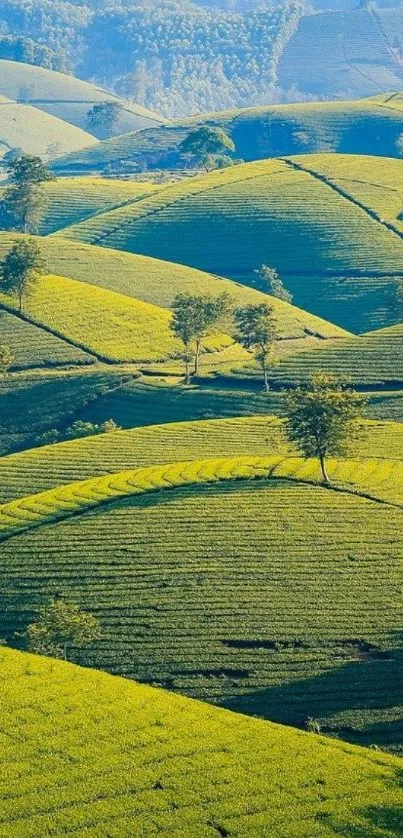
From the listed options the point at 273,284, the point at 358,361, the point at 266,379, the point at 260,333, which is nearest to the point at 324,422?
the point at 266,379

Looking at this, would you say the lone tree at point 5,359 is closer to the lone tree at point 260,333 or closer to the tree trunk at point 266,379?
the lone tree at point 260,333

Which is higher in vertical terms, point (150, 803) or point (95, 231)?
point (95, 231)

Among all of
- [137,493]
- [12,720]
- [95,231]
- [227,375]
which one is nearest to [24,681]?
[12,720]

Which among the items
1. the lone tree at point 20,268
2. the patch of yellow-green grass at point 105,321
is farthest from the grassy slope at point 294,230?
the lone tree at point 20,268

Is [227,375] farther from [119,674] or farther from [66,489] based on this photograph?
[119,674]

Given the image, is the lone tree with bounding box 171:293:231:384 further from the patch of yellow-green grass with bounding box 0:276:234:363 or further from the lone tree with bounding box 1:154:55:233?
the lone tree with bounding box 1:154:55:233

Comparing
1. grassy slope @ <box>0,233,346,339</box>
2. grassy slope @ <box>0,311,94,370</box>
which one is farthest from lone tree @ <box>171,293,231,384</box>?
grassy slope @ <box>0,233,346,339</box>

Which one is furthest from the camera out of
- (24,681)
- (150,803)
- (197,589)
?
(197,589)
